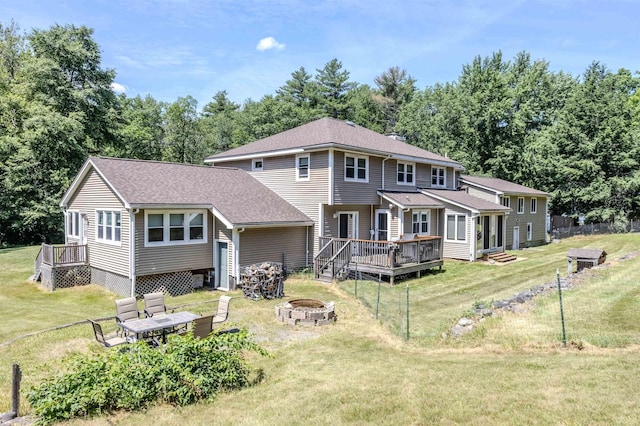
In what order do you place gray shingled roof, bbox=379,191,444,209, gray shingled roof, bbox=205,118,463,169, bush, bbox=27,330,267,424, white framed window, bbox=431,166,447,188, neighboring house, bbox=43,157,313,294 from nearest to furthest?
1. bush, bbox=27,330,267,424
2. neighboring house, bbox=43,157,313,294
3. gray shingled roof, bbox=205,118,463,169
4. gray shingled roof, bbox=379,191,444,209
5. white framed window, bbox=431,166,447,188

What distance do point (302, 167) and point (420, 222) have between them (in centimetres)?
749

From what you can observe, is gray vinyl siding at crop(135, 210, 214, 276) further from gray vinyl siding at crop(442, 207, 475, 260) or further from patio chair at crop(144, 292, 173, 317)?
gray vinyl siding at crop(442, 207, 475, 260)

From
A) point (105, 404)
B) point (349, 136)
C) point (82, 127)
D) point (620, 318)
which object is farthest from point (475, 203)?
point (82, 127)

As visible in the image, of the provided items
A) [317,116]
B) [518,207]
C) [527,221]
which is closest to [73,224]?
[518,207]

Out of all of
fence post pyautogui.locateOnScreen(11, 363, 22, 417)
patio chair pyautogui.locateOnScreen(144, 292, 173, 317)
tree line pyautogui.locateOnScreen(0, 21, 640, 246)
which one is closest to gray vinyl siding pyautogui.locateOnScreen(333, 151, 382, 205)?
patio chair pyautogui.locateOnScreen(144, 292, 173, 317)

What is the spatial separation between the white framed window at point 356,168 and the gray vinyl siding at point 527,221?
517 inches

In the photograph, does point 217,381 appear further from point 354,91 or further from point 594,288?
point 354,91

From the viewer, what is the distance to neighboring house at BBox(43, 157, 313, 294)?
48.7ft

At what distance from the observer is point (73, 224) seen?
18922 millimetres

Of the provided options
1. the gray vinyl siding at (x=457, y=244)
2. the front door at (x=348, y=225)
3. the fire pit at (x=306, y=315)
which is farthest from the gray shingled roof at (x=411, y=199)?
the fire pit at (x=306, y=315)

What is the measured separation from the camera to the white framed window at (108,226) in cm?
1546

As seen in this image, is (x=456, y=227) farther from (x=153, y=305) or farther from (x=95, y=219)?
(x=95, y=219)

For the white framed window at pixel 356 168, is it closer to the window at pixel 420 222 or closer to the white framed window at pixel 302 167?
the white framed window at pixel 302 167

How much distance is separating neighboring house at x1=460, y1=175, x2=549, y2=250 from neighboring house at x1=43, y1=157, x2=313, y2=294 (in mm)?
14703
